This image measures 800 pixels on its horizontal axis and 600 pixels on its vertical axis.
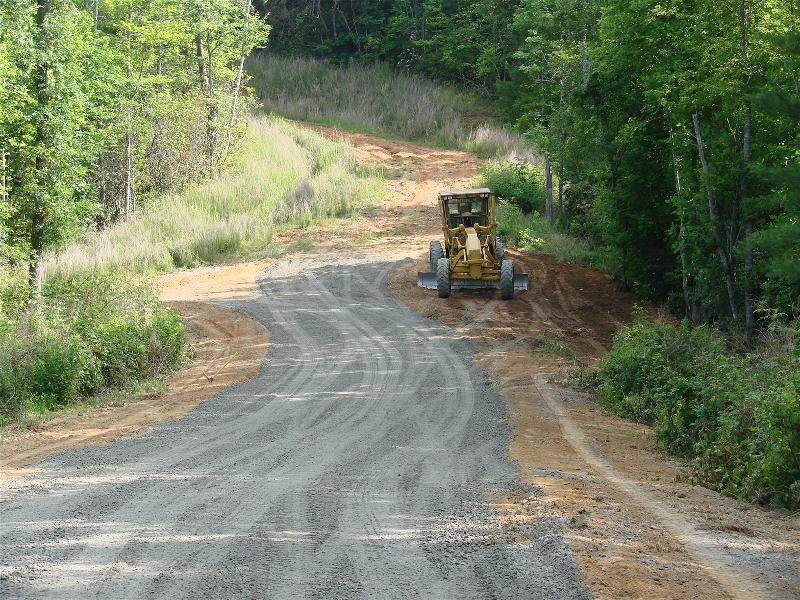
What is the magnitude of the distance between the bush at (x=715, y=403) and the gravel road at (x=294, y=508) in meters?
2.28

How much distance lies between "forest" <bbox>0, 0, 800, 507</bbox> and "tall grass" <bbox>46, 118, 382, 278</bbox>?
17 cm

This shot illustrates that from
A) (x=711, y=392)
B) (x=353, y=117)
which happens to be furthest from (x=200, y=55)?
(x=711, y=392)

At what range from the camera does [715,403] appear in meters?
11.6

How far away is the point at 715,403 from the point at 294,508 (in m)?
6.43

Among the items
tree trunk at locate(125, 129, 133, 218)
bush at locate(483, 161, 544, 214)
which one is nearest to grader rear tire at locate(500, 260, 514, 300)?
bush at locate(483, 161, 544, 214)

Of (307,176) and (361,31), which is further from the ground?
(361,31)

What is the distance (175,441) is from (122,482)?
243cm

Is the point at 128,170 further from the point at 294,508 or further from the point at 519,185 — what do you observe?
the point at 294,508

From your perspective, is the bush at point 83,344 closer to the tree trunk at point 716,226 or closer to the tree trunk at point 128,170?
the tree trunk at point 716,226

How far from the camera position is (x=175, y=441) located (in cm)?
1132

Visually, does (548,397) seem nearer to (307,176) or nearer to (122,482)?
(122,482)

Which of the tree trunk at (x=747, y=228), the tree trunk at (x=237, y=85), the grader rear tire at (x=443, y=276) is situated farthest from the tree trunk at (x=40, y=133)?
the tree trunk at (x=237, y=85)

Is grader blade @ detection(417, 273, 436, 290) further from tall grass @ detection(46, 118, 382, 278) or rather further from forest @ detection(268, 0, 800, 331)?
tall grass @ detection(46, 118, 382, 278)

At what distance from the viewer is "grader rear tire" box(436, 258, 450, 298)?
22781mm
